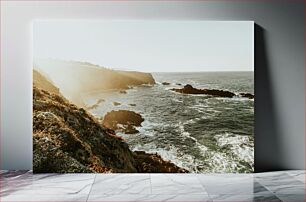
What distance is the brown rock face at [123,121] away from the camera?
5.27 metres

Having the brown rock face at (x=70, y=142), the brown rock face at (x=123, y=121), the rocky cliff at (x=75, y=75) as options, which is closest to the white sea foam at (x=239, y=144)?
the brown rock face at (x=123, y=121)

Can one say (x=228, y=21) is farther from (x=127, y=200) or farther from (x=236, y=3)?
(x=127, y=200)

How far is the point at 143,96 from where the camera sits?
5.32m

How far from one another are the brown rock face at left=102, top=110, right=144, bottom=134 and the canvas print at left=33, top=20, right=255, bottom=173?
0.01m

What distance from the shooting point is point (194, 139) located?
5297 millimetres

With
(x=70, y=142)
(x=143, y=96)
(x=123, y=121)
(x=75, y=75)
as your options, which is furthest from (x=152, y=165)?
(x=75, y=75)

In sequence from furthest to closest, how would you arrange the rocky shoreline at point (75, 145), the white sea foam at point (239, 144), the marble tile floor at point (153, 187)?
the white sea foam at point (239, 144)
the rocky shoreline at point (75, 145)
the marble tile floor at point (153, 187)

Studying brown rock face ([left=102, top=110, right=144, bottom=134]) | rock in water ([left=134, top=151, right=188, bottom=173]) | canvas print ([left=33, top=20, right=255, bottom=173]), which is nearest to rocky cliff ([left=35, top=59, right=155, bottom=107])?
canvas print ([left=33, top=20, right=255, bottom=173])

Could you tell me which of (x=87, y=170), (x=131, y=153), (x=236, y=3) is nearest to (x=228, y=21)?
(x=236, y=3)

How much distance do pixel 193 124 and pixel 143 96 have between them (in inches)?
23.5

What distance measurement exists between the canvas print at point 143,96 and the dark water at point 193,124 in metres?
0.01

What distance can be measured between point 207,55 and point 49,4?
1735mm

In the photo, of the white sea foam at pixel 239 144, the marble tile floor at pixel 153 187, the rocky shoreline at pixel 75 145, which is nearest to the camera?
the marble tile floor at pixel 153 187

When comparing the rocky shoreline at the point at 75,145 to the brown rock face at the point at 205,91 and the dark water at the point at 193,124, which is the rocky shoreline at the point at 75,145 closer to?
the dark water at the point at 193,124
